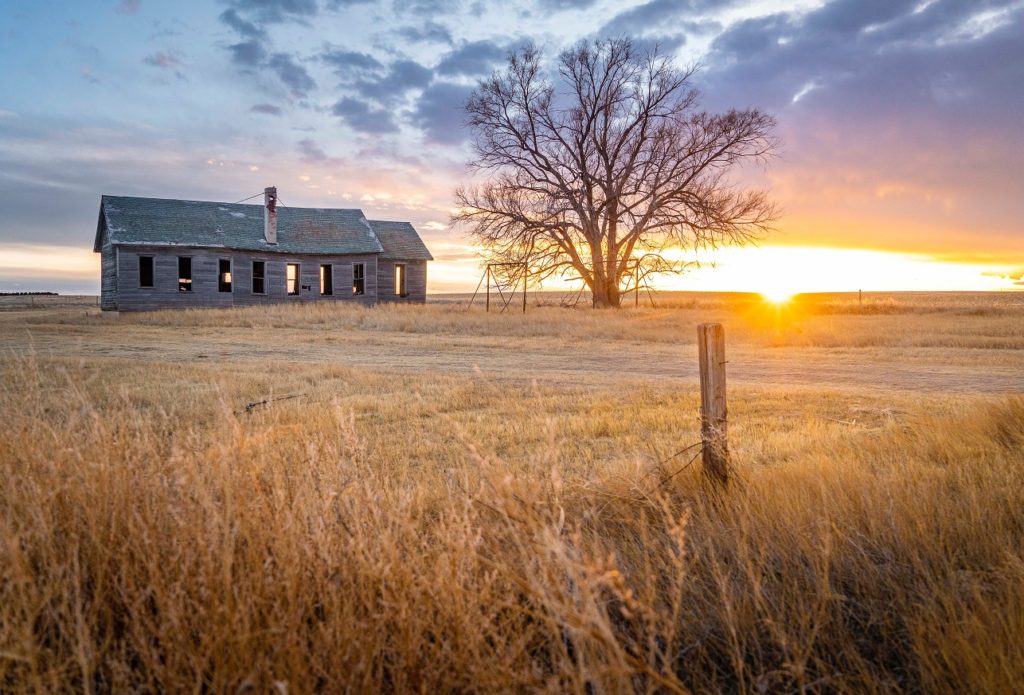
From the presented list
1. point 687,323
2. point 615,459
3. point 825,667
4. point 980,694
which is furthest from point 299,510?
point 687,323

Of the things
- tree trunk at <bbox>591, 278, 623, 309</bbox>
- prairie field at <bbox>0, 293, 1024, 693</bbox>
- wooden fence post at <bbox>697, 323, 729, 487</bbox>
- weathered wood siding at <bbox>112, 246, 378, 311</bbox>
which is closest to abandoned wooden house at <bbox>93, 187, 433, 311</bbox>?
weathered wood siding at <bbox>112, 246, 378, 311</bbox>

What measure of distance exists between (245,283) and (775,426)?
1136 inches

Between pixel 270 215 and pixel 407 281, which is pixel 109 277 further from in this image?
pixel 407 281

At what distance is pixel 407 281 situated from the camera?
36.1 m

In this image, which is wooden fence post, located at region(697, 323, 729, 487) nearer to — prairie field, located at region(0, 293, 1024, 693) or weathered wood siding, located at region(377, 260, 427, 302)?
prairie field, located at region(0, 293, 1024, 693)

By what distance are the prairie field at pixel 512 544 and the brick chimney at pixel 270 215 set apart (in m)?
23.5

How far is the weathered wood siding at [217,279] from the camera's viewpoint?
28.7 meters

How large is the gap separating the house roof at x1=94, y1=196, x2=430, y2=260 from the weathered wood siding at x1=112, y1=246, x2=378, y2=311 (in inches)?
21.0

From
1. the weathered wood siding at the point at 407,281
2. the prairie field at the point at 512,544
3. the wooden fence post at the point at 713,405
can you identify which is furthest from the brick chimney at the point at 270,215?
the wooden fence post at the point at 713,405

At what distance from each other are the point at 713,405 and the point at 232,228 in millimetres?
31332

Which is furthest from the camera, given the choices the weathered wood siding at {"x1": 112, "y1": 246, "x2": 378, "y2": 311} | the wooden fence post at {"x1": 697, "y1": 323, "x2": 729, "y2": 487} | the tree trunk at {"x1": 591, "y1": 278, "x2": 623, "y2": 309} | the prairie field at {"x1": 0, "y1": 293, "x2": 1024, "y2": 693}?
the tree trunk at {"x1": 591, "y1": 278, "x2": 623, "y2": 309}

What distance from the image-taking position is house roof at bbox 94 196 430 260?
95.1 feet

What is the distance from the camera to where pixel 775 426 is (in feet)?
23.2

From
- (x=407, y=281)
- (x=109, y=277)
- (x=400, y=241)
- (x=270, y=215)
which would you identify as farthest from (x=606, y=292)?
(x=109, y=277)
